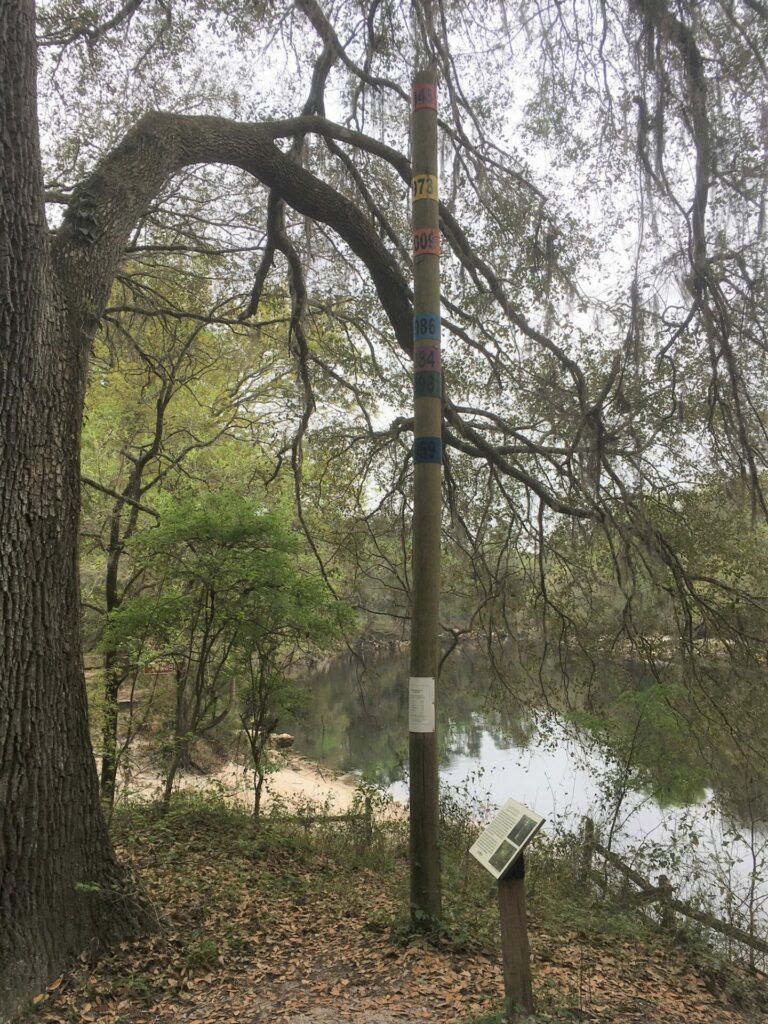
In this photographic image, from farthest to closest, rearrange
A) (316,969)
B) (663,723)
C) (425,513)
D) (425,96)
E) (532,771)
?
(532,771), (663,723), (425,96), (425,513), (316,969)

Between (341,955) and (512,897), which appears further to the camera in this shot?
(341,955)

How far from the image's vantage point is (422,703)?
3.75 m

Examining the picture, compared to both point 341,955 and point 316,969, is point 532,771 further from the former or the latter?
point 316,969

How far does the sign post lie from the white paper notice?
2.84ft

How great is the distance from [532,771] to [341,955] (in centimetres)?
913

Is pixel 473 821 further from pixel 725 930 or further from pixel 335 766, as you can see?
pixel 335 766

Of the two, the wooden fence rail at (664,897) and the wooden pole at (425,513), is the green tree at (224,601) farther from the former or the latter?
the wooden fence rail at (664,897)

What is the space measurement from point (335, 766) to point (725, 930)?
31.7ft

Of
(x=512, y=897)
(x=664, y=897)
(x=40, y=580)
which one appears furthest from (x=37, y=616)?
(x=664, y=897)

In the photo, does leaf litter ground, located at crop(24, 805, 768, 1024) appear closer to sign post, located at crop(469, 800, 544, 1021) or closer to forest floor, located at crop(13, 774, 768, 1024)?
forest floor, located at crop(13, 774, 768, 1024)

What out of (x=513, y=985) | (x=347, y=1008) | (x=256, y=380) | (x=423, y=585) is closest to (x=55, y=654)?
(x=423, y=585)

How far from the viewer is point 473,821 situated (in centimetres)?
845

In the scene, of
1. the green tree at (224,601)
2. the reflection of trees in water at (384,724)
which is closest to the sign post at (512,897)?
the green tree at (224,601)

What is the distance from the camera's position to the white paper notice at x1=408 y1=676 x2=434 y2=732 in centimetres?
376
